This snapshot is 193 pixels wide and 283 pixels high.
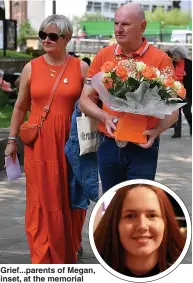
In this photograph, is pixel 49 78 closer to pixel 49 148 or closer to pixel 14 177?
pixel 49 148

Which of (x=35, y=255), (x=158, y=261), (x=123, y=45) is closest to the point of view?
(x=158, y=261)

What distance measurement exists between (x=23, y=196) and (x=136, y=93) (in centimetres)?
443

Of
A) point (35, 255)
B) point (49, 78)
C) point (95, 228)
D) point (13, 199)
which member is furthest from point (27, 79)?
point (13, 199)

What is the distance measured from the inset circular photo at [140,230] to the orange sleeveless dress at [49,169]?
1.58m

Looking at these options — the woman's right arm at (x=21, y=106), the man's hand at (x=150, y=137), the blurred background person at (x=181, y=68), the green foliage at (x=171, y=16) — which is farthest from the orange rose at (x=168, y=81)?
the green foliage at (x=171, y=16)

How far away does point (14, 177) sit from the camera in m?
5.30

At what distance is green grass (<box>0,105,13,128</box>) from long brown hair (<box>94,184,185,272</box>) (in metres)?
8.23

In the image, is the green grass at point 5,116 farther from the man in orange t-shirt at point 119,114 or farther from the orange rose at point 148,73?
the orange rose at point 148,73

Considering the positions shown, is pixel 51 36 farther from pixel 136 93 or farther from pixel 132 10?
pixel 136 93

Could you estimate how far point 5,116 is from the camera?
13.0 meters

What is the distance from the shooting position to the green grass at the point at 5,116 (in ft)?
38.6

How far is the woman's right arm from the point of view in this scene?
4977 mm

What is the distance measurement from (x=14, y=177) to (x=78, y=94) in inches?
33.4

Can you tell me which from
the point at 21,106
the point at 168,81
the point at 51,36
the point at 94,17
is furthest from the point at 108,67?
the point at 94,17
